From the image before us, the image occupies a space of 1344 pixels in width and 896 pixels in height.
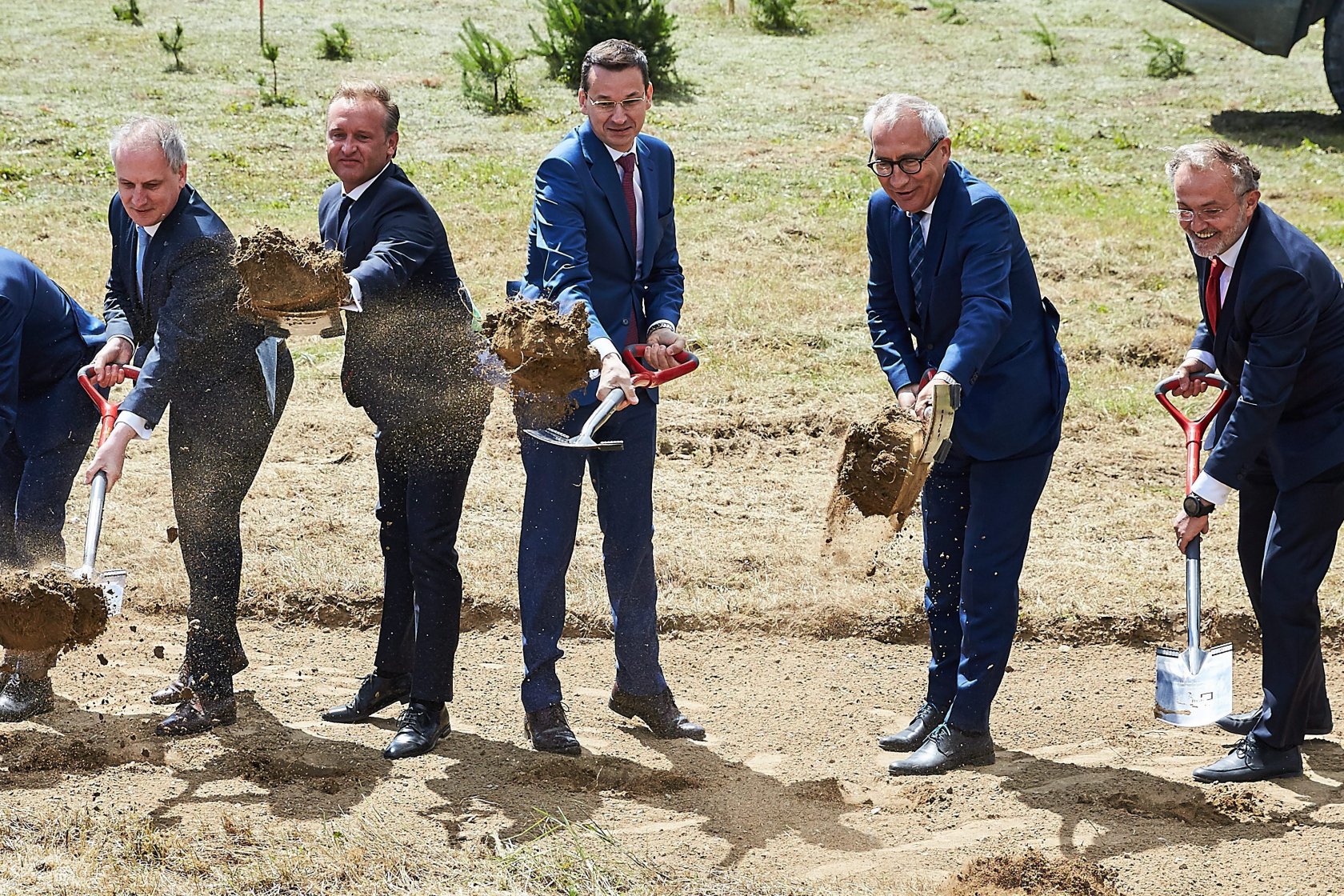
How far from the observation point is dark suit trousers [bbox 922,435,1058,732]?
4.05 m

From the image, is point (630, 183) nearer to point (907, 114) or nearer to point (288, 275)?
point (907, 114)

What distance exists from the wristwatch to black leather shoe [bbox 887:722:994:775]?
2.99 ft

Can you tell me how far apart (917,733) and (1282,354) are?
1606 mm

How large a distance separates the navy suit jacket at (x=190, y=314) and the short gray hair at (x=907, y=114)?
1.89 m

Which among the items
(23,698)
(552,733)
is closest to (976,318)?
(552,733)

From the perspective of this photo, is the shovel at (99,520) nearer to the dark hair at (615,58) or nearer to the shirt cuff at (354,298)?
the shirt cuff at (354,298)

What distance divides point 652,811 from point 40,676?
222 cm

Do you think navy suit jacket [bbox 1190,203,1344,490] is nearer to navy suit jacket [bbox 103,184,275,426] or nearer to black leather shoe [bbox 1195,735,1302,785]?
black leather shoe [bbox 1195,735,1302,785]

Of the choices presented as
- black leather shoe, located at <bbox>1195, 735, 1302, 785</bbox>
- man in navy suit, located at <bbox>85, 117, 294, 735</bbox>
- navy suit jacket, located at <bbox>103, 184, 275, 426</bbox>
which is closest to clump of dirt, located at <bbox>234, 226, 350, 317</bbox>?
navy suit jacket, located at <bbox>103, 184, 275, 426</bbox>

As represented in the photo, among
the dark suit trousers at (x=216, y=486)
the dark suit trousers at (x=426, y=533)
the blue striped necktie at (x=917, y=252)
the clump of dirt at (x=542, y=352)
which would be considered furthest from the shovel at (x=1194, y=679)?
the dark suit trousers at (x=216, y=486)

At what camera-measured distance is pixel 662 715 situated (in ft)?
14.9

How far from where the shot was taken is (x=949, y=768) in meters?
4.19

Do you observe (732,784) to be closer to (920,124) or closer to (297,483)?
(920,124)

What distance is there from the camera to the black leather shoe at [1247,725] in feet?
14.3
